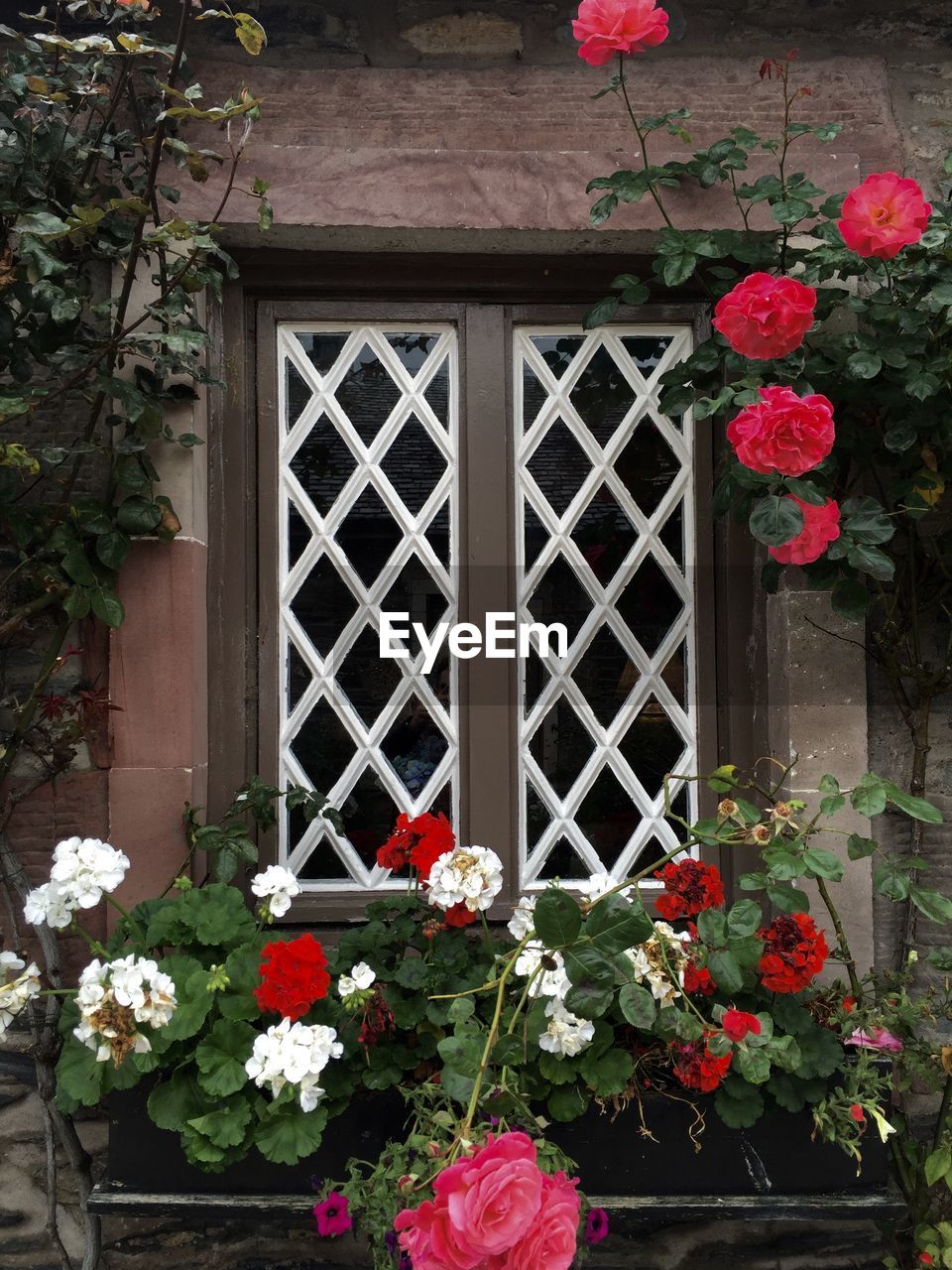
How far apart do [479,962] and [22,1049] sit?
1.05 m

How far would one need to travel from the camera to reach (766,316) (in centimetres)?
184

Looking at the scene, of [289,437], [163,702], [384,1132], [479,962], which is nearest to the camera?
[384,1132]

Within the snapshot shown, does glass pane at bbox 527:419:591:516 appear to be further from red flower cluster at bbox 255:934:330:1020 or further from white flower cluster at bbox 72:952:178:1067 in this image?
white flower cluster at bbox 72:952:178:1067

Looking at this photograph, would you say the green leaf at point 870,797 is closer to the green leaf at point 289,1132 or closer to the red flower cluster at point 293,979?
the red flower cluster at point 293,979

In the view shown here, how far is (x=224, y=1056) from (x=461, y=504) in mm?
1317

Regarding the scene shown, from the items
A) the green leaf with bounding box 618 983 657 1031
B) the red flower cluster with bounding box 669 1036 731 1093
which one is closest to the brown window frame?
the red flower cluster with bounding box 669 1036 731 1093

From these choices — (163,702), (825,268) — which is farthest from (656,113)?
(163,702)

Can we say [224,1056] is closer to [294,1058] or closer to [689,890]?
[294,1058]

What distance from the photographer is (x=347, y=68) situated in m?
2.26

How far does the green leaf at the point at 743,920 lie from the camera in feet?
5.49

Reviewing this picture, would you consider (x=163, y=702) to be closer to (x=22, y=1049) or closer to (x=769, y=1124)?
(x=22, y=1049)

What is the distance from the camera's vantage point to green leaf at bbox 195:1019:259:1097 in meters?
1.73

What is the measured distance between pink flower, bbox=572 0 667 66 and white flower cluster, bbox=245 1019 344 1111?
1.86 metres

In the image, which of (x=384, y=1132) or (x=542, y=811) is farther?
(x=542, y=811)
